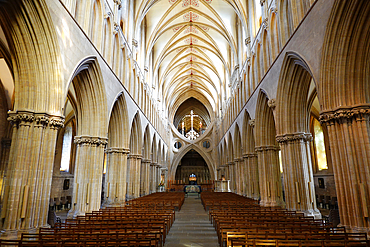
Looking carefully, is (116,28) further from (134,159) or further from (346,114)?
(346,114)

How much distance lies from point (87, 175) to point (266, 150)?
10.3 metres

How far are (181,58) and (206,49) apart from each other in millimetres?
3938

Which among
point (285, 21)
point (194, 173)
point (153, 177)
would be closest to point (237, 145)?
point (153, 177)

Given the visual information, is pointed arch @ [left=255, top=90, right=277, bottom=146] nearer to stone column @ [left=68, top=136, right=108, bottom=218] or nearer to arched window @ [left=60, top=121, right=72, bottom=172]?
stone column @ [left=68, top=136, right=108, bottom=218]

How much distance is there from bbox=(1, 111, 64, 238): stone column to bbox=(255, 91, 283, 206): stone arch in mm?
11490

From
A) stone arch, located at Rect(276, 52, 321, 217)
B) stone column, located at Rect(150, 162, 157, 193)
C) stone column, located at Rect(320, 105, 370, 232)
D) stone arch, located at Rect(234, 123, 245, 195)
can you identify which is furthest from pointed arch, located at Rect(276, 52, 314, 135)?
stone column, located at Rect(150, 162, 157, 193)

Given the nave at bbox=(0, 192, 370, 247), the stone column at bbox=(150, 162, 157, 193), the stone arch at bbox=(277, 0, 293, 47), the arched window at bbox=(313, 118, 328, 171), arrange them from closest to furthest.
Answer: the nave at bbox=(0, 192, 370, 247) → the stone arch at bbox=(277, 0, 293, 47) → the arched window at bbox=(313, 118, 328, 171) → the stone column at bbox=(150, 162, 157, 193)

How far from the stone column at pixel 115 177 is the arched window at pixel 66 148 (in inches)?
329

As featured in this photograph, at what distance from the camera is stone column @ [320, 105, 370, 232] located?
686 cm

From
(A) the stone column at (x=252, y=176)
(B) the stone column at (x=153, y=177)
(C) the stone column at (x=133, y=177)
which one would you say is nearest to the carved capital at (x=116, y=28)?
(C) the stone column at (x=133, y=177)

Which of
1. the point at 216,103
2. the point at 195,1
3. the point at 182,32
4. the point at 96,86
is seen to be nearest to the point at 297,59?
the point at 96,86

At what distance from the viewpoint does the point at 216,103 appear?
38469 millimetres

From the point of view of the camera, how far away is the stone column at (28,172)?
22.8ft

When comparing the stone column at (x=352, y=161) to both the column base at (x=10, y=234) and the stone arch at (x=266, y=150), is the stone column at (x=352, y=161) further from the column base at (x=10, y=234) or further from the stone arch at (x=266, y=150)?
the column base at (x=10, y=234)
